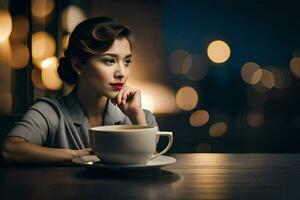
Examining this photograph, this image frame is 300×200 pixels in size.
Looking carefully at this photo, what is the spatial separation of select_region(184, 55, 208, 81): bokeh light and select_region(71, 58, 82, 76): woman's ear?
143cm

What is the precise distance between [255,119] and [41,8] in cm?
154

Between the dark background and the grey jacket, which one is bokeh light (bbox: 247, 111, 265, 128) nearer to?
the dark background

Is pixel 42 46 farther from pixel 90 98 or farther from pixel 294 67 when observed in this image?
pixel 294 67

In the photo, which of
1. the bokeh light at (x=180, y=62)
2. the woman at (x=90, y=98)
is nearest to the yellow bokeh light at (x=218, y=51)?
the bokeh light at (x=180, y=62)

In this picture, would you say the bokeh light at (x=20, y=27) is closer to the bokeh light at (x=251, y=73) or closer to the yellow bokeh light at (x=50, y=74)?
the yellow bokeh light at (x=50, y=74)

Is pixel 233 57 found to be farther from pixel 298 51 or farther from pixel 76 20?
pixel 76 20

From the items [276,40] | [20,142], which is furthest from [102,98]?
[276,40]

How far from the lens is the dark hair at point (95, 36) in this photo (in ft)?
4.29

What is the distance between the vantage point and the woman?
4.11 ft

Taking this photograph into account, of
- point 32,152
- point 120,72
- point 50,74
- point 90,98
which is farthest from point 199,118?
point 32,152

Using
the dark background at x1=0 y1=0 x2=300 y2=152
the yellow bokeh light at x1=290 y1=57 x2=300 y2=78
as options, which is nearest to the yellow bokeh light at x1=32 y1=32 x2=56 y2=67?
the dark background at x1=0 y1=0 x2=300 y2=152

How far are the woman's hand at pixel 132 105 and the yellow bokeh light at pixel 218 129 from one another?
5.23 ft

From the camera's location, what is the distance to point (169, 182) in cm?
74

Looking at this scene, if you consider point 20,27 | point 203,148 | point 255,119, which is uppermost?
point 20,27
